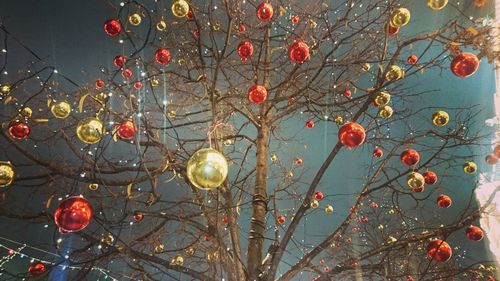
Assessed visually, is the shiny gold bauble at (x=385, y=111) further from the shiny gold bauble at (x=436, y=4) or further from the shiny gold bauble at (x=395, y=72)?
the shiny gold bauble at (x=436, y=4)

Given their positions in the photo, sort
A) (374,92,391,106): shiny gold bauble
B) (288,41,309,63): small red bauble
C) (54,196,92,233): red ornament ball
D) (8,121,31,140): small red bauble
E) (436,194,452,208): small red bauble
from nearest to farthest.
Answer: (54,196,92,233): red ornament ball
(288,41,309,63): small red bauble
(8,121,31,140): small red bauble
(374,92,391,106): shiny gold bauble
(436,194,452,208): small red bauble

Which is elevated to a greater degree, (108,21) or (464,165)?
(108,21)

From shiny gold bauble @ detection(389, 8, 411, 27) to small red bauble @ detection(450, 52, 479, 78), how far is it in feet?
2.24

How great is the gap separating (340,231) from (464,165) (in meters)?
3.21

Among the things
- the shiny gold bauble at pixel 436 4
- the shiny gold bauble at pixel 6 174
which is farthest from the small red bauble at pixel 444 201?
the shiny gold bauble at pixel 6 174

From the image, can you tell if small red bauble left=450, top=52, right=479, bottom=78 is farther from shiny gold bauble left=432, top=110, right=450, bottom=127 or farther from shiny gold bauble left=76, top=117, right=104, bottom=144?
shiny gold bauble left=76, top=117, right=104, bottom=144

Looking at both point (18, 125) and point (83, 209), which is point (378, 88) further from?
point (18, 125)

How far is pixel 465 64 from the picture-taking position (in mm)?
3850

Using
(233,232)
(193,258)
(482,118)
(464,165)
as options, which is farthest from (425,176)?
(193,258)

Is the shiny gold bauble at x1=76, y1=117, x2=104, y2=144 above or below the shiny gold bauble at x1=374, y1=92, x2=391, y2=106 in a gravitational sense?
below

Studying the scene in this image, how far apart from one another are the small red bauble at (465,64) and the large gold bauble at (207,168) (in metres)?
2.73

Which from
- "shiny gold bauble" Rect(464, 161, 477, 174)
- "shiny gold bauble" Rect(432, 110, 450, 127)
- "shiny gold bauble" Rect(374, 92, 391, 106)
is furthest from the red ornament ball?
"shiny gold bauble" Rect(464, 161, 477, 174)

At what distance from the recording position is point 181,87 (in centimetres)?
678

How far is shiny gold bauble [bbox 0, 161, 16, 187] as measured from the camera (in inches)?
145
